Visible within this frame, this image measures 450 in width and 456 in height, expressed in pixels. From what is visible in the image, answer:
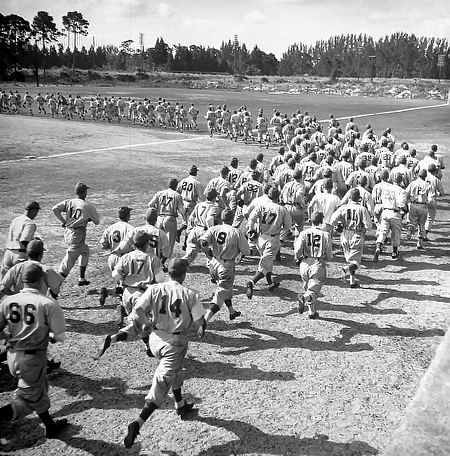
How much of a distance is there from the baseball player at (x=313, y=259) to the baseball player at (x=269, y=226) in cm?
109

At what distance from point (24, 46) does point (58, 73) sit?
77.6ft

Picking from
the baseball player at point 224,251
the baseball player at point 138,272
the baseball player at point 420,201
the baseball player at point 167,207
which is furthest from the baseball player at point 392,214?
the baseball player at point 138,272

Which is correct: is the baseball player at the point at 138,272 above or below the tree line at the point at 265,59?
below

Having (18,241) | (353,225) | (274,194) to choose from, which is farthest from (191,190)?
(18,241)

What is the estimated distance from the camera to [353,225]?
33.2ft

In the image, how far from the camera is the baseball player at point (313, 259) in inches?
336

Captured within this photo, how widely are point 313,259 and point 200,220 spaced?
271 cm

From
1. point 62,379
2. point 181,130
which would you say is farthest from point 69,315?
point 181,130

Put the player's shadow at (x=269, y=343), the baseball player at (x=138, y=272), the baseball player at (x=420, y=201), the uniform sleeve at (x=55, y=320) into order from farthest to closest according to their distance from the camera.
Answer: the baseball player at (x=420, y=201) < the player's shadow at (x=269, y=343) < the baseball player at (x=138, y=272) < the uniform sleeve at (x=55, y=320)

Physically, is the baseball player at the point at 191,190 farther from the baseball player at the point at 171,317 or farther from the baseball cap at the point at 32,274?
the baseball cap at the point at 32,274

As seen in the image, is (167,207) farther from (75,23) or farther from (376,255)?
(75,23)

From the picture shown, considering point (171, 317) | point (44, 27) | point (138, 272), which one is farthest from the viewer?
point (44, 27)

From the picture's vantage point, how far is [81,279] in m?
9.83

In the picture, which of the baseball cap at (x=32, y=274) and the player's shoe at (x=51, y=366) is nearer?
the baseball cap at (x=32, y=274)
